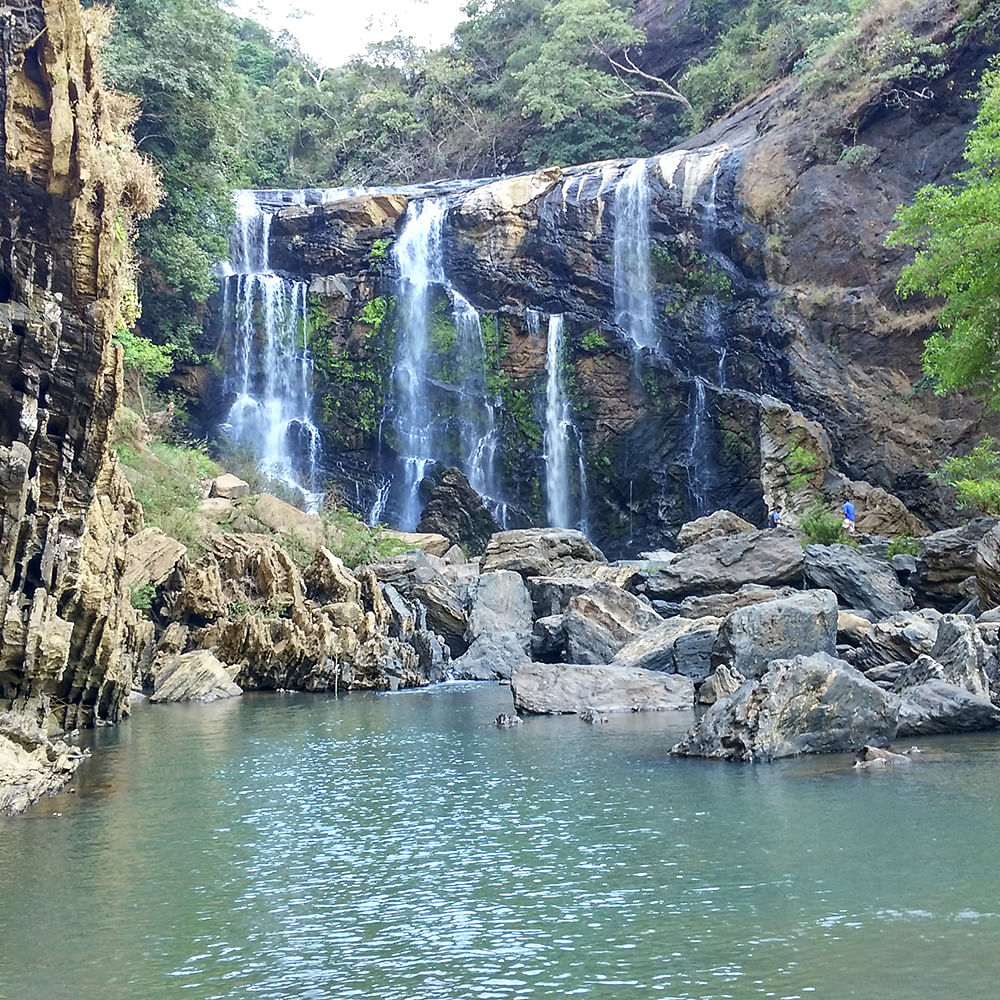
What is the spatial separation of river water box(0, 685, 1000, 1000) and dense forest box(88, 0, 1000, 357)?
2327 cm

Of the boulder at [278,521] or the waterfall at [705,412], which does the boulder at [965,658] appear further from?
the waterfall at [705,412]

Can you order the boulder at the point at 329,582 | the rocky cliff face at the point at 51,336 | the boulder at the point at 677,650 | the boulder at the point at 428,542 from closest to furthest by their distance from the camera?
1. the rocky cliff face at the point at 51,336
2. the boulder at the point at 677,650
3. the boulder at the point at 329,582
4. the boulder at the point at 428,542

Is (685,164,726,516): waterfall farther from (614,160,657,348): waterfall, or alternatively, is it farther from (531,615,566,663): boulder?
(531,615,566,663): boulder

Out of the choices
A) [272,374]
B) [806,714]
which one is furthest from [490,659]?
[272,374]

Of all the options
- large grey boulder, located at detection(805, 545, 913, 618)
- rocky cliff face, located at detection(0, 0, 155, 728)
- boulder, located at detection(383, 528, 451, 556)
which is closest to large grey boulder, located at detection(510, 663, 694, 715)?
rocky cliff face, located at detection(0, 0, 155, 728)

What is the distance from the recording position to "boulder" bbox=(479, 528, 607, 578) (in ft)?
85.9

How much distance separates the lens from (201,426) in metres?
35.7

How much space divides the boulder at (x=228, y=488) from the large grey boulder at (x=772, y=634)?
14.5m

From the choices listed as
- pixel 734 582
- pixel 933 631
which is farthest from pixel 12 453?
pixel 734 582

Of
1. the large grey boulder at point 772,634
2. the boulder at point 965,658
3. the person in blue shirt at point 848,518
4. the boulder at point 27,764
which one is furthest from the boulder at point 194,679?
the person in blue shirt at point 848,518

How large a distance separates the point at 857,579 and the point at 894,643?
206 inches

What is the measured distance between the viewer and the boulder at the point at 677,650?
1830 centimetres

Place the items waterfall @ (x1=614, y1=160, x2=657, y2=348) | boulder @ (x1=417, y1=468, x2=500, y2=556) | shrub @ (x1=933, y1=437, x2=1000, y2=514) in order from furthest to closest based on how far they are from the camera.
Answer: waterfall @ (x1=614, y1=160, x2=657, y2=348), boulder @ (x1=417, y1=468, x2=500, y2=556), shrub @ (x1=933, y1=437, x2=1000, y2=514)

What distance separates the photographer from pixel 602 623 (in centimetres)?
2053
